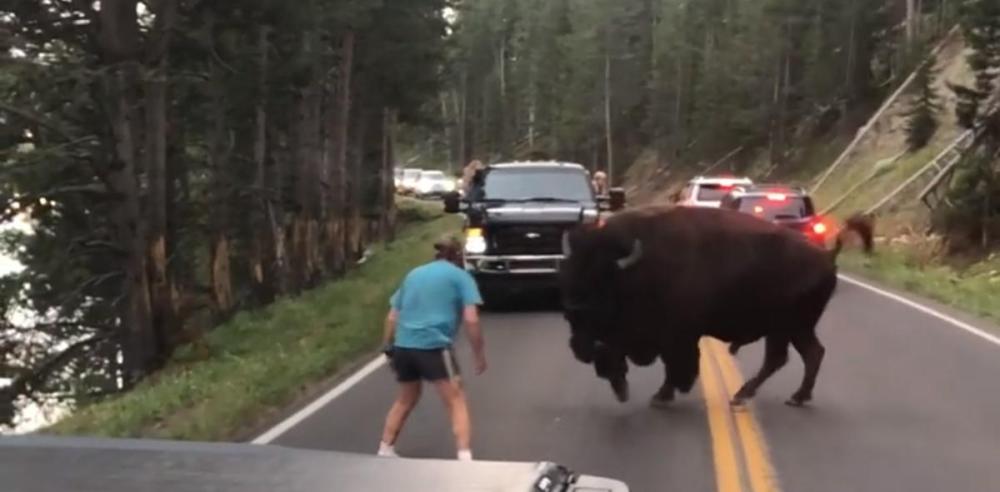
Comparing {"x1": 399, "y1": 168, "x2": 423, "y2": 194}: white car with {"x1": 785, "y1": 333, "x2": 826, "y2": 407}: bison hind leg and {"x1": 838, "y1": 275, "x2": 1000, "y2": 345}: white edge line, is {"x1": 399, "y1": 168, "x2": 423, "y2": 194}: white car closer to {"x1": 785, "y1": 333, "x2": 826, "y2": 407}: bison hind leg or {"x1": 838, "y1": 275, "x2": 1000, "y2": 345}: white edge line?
{"x1": 838, "y1": 275, "x2": 1000, "y2": 345}: white edge line

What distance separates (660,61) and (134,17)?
78.8m

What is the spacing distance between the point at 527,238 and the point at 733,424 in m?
10.2

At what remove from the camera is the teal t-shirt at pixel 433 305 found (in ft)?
35.0

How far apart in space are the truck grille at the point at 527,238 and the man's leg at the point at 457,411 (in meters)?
11.5

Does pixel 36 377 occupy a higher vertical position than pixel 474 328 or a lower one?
lower

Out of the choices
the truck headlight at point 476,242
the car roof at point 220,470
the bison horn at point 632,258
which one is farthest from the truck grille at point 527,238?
the car roof at point 220,470

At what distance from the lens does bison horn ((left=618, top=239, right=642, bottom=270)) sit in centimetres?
1285

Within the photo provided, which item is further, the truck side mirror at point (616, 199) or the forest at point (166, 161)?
the truck side mirror at point (616, 199)

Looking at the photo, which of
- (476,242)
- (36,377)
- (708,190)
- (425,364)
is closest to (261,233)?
(708,190)

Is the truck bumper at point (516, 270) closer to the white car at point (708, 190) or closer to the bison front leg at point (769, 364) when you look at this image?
the bison front leg at point (769, 364)

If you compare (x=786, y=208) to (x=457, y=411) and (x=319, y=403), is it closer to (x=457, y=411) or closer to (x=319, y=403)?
(x=319, y=403)

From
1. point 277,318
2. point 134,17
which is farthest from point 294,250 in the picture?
point 134,17

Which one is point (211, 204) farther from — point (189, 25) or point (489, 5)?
point (489, 5)

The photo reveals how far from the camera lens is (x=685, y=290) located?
1288 cm
